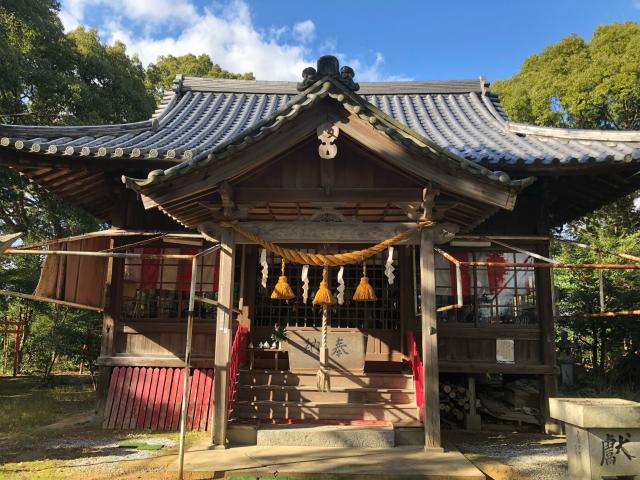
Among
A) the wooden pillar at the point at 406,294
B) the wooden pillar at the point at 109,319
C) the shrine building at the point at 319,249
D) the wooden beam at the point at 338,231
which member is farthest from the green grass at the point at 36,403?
the wooden pillar at the point at 406,294

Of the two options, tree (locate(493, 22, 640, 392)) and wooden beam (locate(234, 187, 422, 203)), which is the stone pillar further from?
tree (locate(493, 22, 640, 392))

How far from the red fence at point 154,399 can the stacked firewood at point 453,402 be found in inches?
187

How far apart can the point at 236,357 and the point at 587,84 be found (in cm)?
2411

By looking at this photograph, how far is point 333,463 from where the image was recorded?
646cm

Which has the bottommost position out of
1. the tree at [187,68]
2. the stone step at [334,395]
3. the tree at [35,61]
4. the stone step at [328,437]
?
the stone step at [328,437]

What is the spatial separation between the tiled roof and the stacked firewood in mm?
4705

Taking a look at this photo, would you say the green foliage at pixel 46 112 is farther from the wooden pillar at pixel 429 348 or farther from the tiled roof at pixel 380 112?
the wooden pillar at pixel 429 348

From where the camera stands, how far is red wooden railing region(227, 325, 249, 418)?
768cm

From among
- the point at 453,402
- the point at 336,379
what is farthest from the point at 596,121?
the point at 336,379

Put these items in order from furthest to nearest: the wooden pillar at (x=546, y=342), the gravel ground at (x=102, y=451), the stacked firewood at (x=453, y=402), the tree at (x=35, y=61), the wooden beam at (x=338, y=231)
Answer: the tree at (x=35, y=61), the stacked firewood at (x=453, y=402), the wooden pillar at (x=546, y=342), the wooden beam at (x=338, y=231), the gravel ground at (x=102, y=451)

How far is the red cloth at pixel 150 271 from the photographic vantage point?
9766 mm

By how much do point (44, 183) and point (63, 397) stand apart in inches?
298

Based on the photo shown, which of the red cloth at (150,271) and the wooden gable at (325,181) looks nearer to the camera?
the wooden gable at (325,181)

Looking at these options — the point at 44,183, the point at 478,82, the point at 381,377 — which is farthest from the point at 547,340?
the point at 44,183
